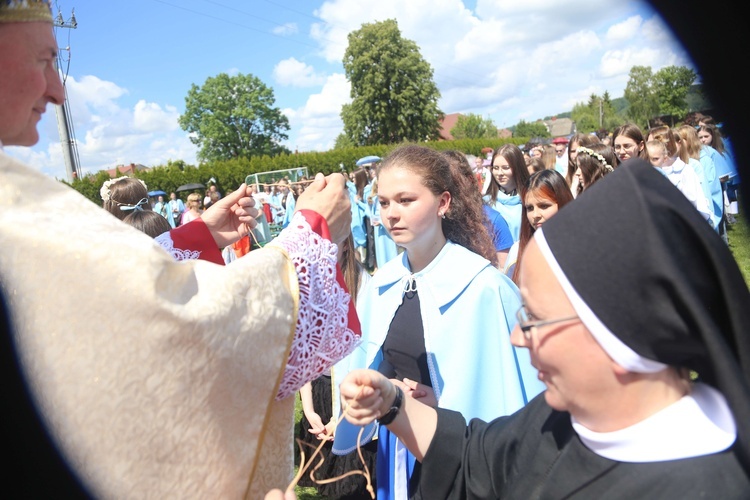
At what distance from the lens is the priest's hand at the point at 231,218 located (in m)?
2.18

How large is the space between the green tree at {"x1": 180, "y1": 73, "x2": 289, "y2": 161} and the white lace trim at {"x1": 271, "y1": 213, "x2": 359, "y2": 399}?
62.2 metres

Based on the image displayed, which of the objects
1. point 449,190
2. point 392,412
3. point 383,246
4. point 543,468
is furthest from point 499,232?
point 543,468

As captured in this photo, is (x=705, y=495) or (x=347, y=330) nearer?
(x=705, y=495)

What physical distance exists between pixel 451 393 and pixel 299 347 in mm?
1336

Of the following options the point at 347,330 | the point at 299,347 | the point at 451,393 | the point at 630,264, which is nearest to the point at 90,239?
the point at 299,347

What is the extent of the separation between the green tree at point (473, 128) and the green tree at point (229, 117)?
3603cm

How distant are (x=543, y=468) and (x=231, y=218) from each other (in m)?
1.63

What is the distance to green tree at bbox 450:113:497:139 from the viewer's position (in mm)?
89375

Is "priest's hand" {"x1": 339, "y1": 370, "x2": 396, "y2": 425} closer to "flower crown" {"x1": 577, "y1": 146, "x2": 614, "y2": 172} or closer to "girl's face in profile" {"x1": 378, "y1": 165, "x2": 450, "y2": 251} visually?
"girl's face in profile" {"x1": 378, "y1": 165, "x2": 450, "y2": 251}

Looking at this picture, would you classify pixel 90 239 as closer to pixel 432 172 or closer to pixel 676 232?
pixel 676 232

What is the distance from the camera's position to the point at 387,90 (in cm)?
5434

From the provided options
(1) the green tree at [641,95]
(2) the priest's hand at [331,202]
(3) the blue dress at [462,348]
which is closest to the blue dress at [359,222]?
(3) the blue dress at [462,348]

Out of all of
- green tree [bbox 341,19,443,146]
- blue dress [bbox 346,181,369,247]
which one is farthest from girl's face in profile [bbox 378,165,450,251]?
green tree [bbox 341,19,443,146]

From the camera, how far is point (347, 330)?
139cm
